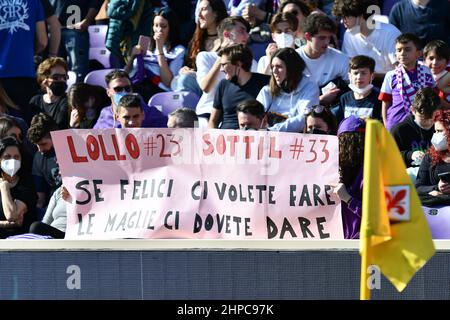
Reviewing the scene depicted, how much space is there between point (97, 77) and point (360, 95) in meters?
2.91

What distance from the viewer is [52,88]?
1191 cm

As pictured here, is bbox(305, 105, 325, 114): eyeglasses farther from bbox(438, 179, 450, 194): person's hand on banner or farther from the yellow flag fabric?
the yellow flag fabric

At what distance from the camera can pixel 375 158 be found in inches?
233

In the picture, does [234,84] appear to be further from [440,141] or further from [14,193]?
[440,141]

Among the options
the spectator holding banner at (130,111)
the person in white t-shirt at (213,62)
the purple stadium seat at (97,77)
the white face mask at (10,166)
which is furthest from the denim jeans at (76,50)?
the white face mask at (10,166)

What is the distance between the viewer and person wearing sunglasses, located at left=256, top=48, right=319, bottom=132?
10781mm

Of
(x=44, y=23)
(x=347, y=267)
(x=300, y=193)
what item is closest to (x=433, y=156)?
(x=300, y=193)

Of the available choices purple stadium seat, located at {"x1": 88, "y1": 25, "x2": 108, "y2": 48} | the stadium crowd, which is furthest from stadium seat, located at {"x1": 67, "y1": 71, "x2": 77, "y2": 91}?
purple stadium seat, located at {"x1": 88, "y1": 25, "x2": 108, "y2": 48}

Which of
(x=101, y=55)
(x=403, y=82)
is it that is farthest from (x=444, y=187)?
(x=101, y=55)

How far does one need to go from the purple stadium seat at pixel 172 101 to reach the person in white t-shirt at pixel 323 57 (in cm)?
115

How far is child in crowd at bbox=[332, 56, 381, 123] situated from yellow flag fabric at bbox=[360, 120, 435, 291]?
15.4 feet

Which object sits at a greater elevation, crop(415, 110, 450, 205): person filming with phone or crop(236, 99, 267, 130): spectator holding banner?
crop(236, 99, 267, 130): spectator holding banner
